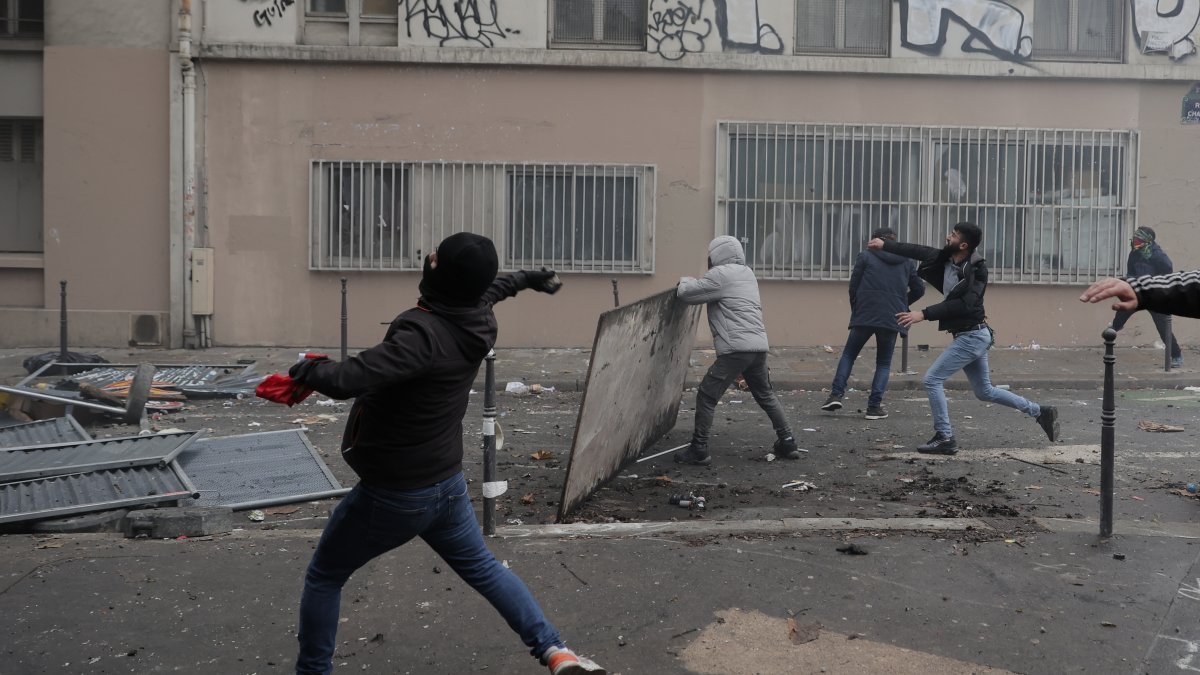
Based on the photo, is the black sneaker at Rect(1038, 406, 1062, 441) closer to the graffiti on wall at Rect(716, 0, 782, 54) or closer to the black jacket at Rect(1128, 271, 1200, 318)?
the black jacket at Rect(1128, 271, 1200, 318)

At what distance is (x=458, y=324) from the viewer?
168 inches

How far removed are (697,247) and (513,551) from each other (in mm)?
10877

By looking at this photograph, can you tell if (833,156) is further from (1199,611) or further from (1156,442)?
(1199,611)

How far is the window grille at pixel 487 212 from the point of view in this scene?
16.5 meters

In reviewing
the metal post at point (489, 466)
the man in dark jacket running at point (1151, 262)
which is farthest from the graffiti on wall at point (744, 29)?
the metal post at point (489, 466)

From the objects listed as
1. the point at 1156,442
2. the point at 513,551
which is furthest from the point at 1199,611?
the point at 1156,442

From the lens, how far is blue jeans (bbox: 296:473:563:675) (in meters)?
4.24

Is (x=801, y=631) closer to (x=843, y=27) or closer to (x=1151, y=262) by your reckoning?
(x=1151, y=262)

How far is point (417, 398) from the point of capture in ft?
13.7

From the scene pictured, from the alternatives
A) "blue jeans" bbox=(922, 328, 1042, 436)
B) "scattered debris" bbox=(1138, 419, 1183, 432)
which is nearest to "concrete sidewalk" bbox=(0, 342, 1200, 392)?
"scattered debris" bbox=(1138, 419, 1183, 432)

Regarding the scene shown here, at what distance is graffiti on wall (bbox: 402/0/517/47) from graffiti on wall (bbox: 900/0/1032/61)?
552cm

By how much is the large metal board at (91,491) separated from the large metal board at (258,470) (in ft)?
0.71

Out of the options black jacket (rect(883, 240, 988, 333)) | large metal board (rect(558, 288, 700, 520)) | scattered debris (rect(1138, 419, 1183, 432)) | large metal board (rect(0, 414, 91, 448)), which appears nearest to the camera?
large metal board (rect(558, 288, 700, 520))

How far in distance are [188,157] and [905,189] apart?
9622 mm
